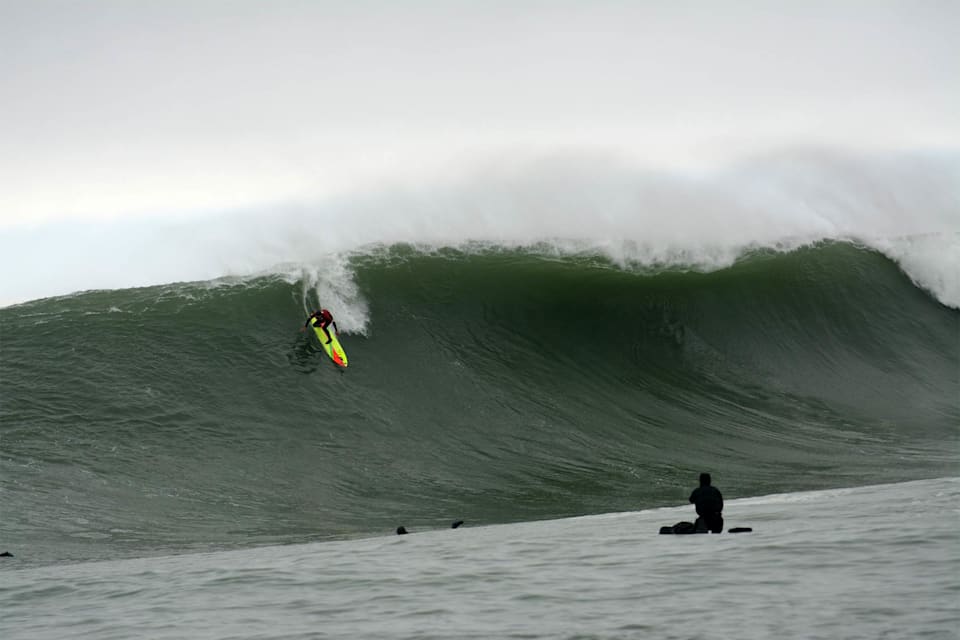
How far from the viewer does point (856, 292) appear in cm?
Result: 2147

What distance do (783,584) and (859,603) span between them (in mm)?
681

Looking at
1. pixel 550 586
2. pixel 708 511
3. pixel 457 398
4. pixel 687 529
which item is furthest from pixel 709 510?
pixel 457 398

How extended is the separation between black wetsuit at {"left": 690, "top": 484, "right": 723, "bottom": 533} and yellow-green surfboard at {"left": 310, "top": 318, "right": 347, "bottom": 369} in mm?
7395

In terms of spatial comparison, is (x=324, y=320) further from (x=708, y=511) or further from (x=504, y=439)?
(x=708, y=511)

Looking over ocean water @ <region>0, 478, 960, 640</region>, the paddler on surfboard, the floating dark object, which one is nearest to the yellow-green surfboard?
the paddler on surfboard

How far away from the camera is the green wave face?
1160 cm

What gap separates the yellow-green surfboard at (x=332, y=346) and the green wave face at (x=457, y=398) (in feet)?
0.42

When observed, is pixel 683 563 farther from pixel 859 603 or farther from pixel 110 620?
pixel 110 620

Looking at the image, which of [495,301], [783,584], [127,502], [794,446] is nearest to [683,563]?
[783,584]

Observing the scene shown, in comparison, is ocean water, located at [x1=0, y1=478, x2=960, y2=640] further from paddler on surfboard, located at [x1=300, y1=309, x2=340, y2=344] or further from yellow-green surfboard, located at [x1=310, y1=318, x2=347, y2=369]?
paddler on surfboard, located at [x1=300, y1=309, x2=340, y2=344]

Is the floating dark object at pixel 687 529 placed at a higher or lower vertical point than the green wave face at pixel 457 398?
lower

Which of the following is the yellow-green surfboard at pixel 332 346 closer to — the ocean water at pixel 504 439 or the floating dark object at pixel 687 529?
the ocean water at pixel 504 439

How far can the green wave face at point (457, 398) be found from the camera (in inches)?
457

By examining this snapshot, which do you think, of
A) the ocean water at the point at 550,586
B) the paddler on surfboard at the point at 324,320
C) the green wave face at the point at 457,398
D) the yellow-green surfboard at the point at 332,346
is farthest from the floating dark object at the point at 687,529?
the paddler on surfboard at the point at 324,320
